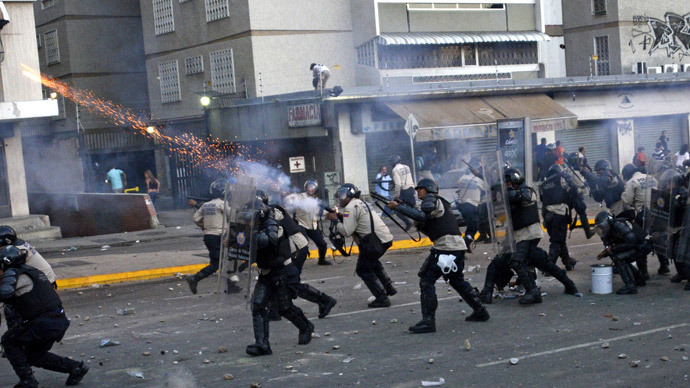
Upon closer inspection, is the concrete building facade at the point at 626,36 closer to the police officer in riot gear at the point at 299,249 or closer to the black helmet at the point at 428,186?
the police officer in riot gear at the point at 299,249

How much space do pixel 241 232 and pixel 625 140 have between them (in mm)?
25036

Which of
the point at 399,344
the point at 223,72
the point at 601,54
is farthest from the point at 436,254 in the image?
the point at 601,54

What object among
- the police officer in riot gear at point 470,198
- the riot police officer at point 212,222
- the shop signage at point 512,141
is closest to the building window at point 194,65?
the shop signage at point 512,141

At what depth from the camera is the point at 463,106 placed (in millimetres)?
26156

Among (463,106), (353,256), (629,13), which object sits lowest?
(353,256)

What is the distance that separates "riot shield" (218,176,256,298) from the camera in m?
8.78

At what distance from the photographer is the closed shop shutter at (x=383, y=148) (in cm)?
2608

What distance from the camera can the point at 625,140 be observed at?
3125 centimetres

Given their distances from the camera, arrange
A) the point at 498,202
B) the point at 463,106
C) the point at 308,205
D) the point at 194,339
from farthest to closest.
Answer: the point at 463,106
the point at 308,205
the point at 498,202
the point at 194,339

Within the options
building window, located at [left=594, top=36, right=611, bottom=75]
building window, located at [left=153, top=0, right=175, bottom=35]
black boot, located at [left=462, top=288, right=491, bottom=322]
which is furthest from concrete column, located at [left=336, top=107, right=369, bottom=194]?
black boot, located at [left=462, top=288, right=491, bottom=322]

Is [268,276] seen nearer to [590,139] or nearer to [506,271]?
[506,271]

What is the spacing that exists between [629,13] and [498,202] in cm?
2539

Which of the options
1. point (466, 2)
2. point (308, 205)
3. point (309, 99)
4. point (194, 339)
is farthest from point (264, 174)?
point (194, 339)

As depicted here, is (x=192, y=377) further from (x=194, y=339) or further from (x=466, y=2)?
(x=466, y=2)
